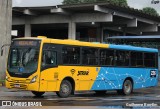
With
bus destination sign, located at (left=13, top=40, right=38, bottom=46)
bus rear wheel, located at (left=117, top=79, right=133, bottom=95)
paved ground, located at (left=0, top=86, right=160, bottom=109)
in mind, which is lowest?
paved ground, located at (left=0, top=86, right=160, bottom=109)

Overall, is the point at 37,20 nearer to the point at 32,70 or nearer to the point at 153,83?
the point at 153,83

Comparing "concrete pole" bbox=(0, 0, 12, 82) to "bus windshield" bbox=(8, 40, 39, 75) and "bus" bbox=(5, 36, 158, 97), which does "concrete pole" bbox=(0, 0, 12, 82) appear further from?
"bus windshield" bbox=(8, 40, 39, 75)

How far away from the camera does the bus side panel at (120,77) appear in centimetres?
2270

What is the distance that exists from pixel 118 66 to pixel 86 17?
67.9 feet

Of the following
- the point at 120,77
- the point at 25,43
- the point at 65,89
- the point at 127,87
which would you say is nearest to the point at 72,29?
the point at 127,87

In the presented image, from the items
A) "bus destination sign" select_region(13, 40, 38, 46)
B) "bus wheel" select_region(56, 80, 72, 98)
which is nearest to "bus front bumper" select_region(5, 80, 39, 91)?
"bus wheel" select_region(56, 80, 72, 98)

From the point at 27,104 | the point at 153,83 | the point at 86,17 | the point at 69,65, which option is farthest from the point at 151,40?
the point at 27,104

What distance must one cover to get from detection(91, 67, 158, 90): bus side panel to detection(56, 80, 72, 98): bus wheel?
1.83m

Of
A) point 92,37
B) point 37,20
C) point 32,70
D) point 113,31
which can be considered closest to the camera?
point 32,70

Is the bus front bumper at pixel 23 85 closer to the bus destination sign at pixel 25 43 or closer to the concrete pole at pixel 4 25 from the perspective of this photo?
the bus destination sign at pixel 25 43

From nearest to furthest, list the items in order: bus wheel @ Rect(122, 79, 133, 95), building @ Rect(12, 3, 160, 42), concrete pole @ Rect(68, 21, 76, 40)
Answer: bus wheel @ Rect(122, 79, 133, 95)
building @ Rect(12, 3, 160, 42)
concrete pole @ Rect(68, 21, 76, 40)

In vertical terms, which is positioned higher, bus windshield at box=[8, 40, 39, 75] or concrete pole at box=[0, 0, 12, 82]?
concrete pole at box=[0, 0, 12, 82]

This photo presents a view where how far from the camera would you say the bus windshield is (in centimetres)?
1942

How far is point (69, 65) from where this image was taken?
816 inches
